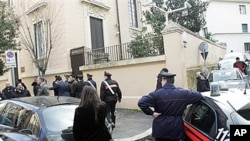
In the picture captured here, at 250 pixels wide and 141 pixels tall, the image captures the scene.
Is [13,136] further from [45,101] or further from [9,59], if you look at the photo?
[9,59]

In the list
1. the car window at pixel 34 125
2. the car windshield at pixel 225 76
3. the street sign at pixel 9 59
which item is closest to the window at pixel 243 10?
the car windshield at pixel 225 76

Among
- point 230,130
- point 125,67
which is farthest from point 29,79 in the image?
point 230,130

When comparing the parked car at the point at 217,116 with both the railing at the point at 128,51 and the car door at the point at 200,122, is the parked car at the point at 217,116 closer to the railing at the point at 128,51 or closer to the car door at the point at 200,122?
the car door at the point at 200,122

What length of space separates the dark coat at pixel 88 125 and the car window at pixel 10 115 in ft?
6.46

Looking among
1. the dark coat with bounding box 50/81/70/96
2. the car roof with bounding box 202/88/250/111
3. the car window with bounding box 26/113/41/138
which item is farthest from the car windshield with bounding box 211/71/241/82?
the car window with bounding box 26/113/41/138

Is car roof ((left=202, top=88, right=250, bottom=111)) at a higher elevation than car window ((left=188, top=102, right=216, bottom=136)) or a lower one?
higher

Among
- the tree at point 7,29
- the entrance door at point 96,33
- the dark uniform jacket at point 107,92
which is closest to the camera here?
the dark uniform jacket at point 107,92

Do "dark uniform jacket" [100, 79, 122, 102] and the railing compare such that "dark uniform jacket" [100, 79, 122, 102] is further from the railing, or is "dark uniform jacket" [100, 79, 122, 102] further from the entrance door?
the entrance door

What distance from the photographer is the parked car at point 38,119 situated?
206 inches

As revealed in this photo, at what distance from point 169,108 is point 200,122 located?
51cm

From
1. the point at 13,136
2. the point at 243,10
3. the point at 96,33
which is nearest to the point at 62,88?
the point at 13,136

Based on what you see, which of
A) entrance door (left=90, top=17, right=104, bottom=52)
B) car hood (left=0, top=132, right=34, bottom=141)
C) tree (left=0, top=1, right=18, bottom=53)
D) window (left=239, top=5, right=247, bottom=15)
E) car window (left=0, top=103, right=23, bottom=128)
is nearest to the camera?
car hood (left=0, top=132, right=34, bottom=141)

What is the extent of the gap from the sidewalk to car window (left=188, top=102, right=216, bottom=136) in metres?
4.14

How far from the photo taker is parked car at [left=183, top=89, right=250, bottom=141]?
3.66 meters
